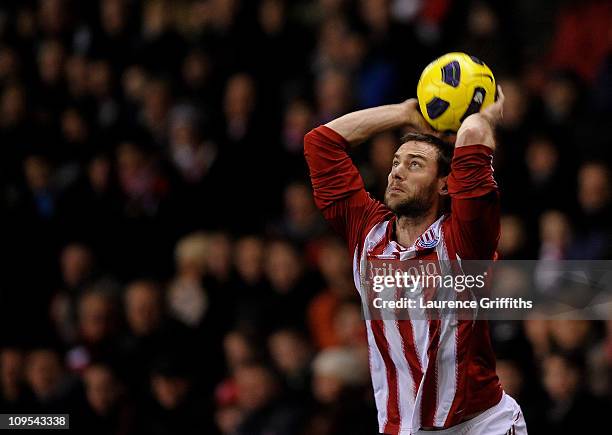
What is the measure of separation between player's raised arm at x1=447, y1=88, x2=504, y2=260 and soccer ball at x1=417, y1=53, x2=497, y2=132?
0.29 meters

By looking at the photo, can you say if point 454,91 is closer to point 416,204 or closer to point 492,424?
point 416,204

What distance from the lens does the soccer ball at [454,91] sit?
5.80 metres

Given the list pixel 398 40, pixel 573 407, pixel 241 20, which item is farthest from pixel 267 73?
pixel 573 407

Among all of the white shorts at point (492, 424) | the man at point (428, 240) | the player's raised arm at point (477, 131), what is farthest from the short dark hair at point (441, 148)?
the white shorts at point (492, 424)

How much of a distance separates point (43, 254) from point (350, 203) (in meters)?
6.44

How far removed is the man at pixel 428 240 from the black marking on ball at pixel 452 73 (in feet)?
0.71

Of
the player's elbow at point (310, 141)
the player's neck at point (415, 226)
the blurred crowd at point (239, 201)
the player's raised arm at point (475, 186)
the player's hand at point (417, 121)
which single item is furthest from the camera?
the blurred crowd at point (239, 201)

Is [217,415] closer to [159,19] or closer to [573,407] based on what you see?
[573,407]

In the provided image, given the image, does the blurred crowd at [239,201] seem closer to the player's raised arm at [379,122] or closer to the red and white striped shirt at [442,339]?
the red and white striped shirt at [442,339]

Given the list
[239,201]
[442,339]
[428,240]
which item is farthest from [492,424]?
[239,201]

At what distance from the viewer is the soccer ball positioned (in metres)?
5.80

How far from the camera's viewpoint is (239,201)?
10922 mm

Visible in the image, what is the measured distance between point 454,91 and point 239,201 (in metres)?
5.29

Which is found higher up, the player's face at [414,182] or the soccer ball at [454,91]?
the soccer ball at [454,91]
